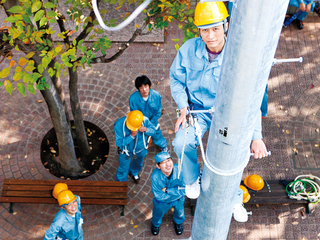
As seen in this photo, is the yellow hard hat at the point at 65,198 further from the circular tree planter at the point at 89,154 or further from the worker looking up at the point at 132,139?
the circular tree planter at the point at 89,154

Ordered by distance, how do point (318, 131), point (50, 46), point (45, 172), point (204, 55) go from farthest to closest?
point (318, 131) → point (45, 172) → point (50, 46) → point (204, 55)

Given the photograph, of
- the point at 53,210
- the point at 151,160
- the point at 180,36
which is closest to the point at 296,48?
the point at 180,36

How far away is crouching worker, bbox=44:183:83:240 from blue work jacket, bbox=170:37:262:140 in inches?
127

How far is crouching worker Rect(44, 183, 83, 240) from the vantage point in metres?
6.11

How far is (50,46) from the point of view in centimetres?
579

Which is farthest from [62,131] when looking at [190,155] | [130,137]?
[190,155]

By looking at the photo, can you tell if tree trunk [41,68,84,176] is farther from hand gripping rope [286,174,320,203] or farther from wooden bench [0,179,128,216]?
hand gripping rope [286,174,320,203]

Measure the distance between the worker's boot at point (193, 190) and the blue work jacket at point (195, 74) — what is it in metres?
0.99

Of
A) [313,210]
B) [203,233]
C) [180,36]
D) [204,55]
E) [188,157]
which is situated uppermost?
[204,55]

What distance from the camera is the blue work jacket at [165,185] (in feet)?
21.4

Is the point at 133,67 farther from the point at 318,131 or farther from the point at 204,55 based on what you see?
the point at 204,55

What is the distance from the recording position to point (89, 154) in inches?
355

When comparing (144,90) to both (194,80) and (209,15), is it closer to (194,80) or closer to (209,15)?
(194,80)

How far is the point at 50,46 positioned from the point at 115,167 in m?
3.78
